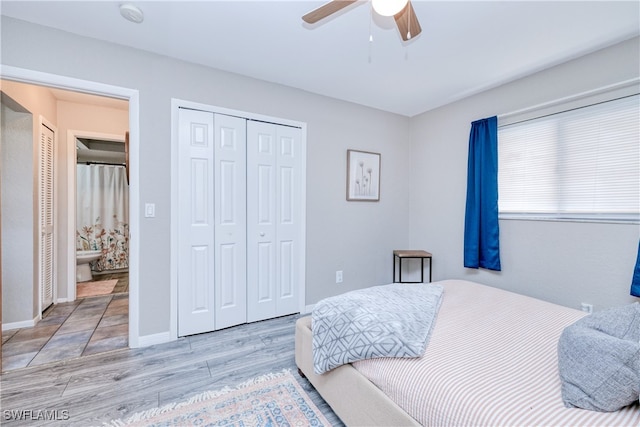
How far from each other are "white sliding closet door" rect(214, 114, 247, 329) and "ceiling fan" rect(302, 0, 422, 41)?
1.41 meters

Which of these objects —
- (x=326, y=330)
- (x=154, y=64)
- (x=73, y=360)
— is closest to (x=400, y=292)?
(x=326, y=330)

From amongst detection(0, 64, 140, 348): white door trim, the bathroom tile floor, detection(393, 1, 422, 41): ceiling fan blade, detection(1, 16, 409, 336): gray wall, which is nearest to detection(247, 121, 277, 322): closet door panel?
detection(1, 16, 409, 336): gray wall

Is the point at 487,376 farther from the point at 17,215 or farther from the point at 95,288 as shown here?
the point at 95,288

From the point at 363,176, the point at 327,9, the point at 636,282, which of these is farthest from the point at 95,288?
the point at 636,282

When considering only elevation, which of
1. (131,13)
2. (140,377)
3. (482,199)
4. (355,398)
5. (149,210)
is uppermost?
(131,13)

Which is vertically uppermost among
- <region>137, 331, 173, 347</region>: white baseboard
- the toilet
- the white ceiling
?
the white ceiling

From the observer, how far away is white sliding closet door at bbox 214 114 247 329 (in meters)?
2.58

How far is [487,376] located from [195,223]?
92.8 inches

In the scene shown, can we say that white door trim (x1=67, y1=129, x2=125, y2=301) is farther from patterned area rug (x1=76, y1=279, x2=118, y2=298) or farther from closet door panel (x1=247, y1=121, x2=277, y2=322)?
closet door panel (x1=247, y1=121, x2=277, y2=322)

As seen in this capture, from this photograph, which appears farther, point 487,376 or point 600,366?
point 487,376

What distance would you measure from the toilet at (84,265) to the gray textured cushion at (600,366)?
5.52 metres

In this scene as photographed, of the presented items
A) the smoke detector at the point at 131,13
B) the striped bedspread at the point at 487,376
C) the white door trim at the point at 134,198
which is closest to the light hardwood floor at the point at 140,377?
the white door trim at the point at 134,198

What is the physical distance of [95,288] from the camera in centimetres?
388

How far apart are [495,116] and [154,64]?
3295 mm
